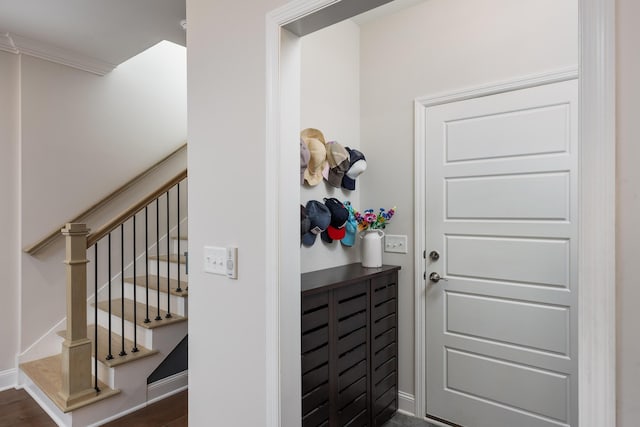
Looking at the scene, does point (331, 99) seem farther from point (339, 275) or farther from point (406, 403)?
point (406, 403)

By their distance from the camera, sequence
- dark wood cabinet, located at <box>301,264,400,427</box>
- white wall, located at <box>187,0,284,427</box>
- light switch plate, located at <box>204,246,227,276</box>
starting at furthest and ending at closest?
1. dark wood cabinet, located at <box>301,264,400,427</box>
2. light switch plate, located at <box>204,246,227,276</box>
3. white wall, located at <box>187,0,284,427</box>

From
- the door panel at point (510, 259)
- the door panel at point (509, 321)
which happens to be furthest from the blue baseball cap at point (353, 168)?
the door panel at point (509, 321)

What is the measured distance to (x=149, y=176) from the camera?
3590mm

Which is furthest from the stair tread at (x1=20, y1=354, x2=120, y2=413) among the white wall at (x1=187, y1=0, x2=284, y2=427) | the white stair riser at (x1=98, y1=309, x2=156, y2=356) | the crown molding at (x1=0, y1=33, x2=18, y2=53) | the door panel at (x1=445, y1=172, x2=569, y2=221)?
the door panel at (x1=445, y1=172, x2=569, y2=221)

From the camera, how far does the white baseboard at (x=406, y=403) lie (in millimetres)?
2480

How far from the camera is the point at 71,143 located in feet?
10.1

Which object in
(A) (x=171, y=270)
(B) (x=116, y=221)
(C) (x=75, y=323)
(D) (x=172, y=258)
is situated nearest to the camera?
(C) (x=75, y=323)

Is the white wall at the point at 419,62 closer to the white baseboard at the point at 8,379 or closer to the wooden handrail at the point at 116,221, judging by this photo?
the wooden handrail at the point at 116,221

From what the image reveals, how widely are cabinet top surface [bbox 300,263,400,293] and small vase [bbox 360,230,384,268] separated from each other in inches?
2.0

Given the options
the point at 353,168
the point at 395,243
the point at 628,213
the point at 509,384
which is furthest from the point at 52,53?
the point at 509,384

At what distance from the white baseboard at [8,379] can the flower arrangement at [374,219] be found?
2.81 m

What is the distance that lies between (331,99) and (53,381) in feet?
8.77

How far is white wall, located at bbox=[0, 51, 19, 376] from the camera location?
278 cm

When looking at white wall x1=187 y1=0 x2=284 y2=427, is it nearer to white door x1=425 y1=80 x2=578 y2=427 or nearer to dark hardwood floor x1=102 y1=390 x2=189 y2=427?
dark hardwood floor x1=102 y1=390 x2=189 y2=427
